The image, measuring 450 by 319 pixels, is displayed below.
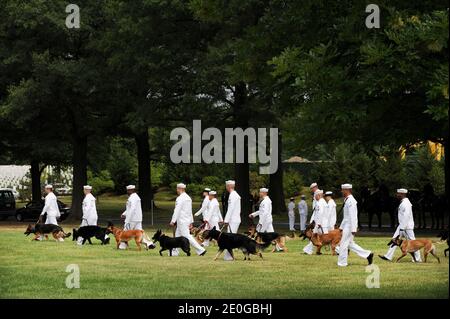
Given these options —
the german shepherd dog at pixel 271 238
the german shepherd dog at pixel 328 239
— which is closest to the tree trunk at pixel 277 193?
A: the german shepherd dog at pixel 271 238

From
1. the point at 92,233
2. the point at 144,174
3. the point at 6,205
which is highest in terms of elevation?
the point at 144,174

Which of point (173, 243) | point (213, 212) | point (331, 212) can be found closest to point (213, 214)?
point (213, 212)

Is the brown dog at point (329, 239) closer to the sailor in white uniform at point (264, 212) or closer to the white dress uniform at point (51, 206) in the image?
the sailor in white uniform at point (264, 212)

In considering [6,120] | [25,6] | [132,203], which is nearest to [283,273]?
[132,203]

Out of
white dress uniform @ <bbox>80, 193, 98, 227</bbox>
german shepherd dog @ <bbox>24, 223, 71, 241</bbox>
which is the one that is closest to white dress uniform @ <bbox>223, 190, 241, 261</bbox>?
white dress uniform @ <bbox>80, 193, 98, 227</bbox>

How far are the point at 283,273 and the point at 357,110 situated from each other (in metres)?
5.98

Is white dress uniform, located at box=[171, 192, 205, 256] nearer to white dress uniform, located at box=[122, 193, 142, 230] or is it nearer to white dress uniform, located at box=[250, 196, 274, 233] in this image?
white dress uniform, located at box=[250, 196, 274, 233]

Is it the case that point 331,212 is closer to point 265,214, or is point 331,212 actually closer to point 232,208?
point 265,214

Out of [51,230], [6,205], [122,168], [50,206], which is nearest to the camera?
[51,230]

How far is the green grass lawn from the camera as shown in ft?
56.4

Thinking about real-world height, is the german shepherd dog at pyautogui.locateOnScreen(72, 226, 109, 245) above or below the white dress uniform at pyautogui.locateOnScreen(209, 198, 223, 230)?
below

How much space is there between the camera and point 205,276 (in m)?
20.1
